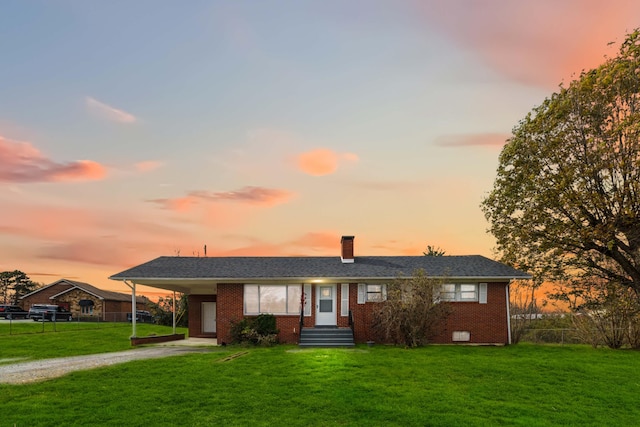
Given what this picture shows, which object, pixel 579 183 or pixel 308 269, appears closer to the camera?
pixel 579 183

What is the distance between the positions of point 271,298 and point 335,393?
1368cm

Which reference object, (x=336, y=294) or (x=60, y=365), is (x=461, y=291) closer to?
(x=336, y=294)

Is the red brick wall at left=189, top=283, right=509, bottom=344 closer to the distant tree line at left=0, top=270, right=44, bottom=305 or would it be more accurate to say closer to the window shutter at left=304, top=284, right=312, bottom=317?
the window shutter at left=304, top=284, right=312, bottom=317

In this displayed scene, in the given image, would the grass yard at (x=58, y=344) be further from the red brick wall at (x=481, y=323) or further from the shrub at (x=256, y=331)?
the red brick wall at (x=481, y=323)

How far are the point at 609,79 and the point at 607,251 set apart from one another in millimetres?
8714

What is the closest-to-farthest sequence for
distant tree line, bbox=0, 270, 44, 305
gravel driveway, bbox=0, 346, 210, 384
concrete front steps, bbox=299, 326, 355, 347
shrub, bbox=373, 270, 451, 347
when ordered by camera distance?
gravel driveway, bbox=0, 346, 210, 384 < shrub, bbox=373, 270, 451, 347 < concrete front steps, bbox=299, 326, 355, 347 < distant tree line, bbox=0, 270, 44, 305

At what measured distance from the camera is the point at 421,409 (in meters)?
12.4

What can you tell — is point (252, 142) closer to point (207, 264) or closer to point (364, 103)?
point (364, 103)

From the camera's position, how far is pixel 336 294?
2691cm

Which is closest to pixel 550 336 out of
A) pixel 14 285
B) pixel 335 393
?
pixel 335 393

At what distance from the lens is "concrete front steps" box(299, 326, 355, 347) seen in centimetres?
2416

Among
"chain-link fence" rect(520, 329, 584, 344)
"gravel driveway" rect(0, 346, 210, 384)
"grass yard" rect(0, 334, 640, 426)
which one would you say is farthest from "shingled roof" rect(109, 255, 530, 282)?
"grass yard" rect(0, 334, 640, 426)

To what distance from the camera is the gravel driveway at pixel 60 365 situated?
630 inches

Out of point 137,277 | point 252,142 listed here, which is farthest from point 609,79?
point 137,277
